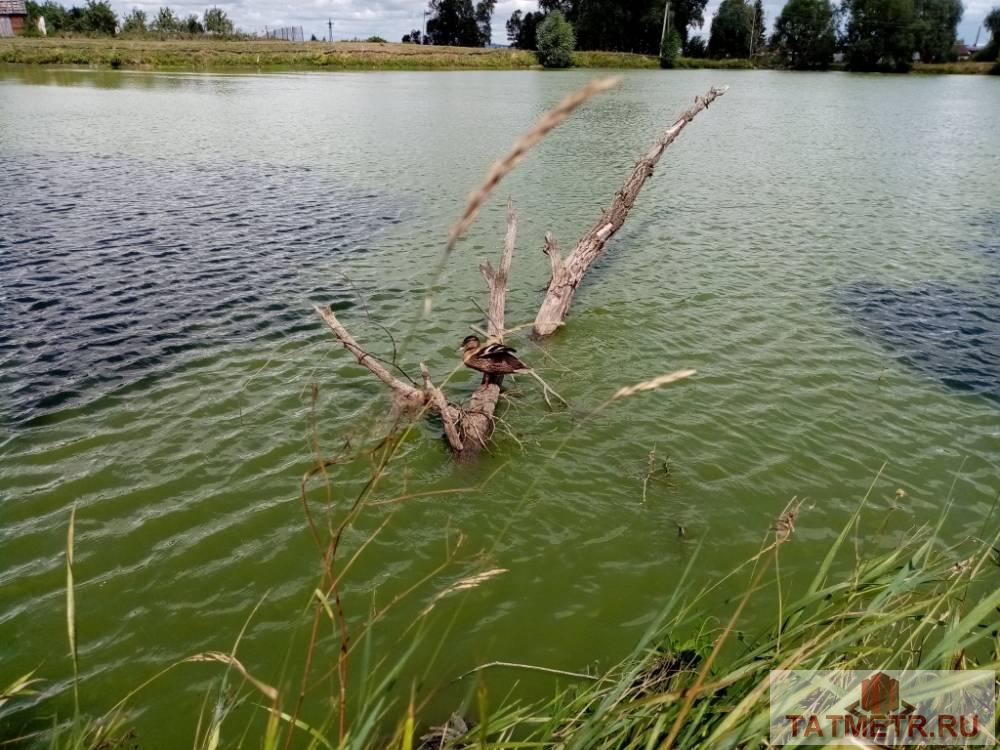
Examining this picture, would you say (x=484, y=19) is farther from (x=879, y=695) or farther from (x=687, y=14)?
(x=879, y=695)

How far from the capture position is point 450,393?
8445 mm

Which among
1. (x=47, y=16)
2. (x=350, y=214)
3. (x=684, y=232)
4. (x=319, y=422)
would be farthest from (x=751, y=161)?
(x=47, y=16)

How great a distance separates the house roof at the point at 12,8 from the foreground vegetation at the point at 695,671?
11758 centimetres

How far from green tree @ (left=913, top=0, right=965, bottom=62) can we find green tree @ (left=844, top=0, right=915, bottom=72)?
3149 millimetres

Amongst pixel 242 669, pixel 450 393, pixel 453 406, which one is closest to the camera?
pixel 242 669

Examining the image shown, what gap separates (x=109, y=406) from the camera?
7.72 m

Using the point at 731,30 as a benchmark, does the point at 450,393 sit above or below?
below

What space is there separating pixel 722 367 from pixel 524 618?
5501 mm

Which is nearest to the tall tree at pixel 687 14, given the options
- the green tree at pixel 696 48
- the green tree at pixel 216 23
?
the green tree at pixel 696 48

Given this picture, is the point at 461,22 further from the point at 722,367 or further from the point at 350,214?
the point at 722,367

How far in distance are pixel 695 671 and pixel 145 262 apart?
43.0 feet

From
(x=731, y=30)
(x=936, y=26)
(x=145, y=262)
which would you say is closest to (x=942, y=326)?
(x=145, y=262)

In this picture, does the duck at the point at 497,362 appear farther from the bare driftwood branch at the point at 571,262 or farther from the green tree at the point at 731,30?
the green tree at the point at 731,30

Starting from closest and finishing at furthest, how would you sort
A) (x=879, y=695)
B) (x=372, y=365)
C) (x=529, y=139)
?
(x=529, y=139) < (x=879, y=695) < (x=372, y=365)
